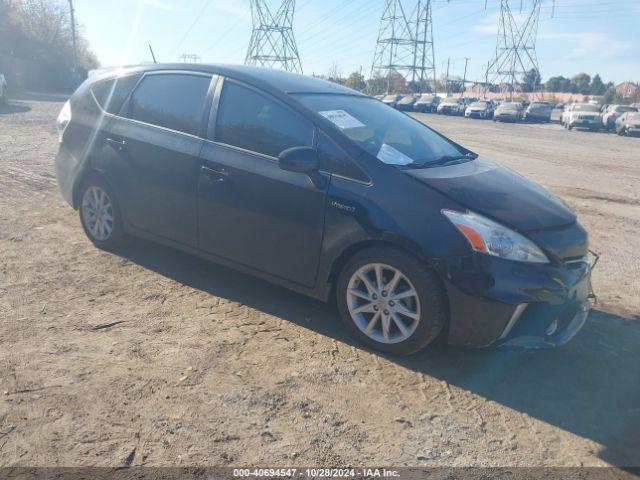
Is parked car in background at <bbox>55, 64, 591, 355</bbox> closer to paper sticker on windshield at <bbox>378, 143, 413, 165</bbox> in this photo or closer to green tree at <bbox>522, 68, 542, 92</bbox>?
paper sticker on windshield at <bbox>378, 143, 413, 165</bbox>

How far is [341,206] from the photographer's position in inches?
140

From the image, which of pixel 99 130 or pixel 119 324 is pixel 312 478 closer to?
pixel 119 324

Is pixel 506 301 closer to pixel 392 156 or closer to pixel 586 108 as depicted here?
pixel 392 156

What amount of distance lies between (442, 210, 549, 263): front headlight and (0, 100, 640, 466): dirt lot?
772 mm

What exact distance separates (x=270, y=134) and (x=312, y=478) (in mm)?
2410

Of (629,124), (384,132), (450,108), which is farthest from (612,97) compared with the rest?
(384,132)

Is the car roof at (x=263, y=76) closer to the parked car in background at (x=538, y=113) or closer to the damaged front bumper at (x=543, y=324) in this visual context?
the damaged front bumper at (x=543, y=324)

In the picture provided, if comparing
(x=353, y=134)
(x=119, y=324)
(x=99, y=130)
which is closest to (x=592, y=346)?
(x=353, y=134)

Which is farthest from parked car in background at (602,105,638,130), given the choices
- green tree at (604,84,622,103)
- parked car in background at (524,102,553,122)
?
green tree at (604,84,622,103)

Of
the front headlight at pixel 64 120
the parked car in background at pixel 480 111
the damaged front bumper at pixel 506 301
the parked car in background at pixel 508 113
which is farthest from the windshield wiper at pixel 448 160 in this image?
the parked car in background at pixel 480 111

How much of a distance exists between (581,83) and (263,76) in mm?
114966

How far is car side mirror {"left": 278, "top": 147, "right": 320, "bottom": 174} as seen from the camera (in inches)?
141

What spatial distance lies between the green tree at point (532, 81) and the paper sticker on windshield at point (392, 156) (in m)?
92.0

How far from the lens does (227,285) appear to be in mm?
4535
